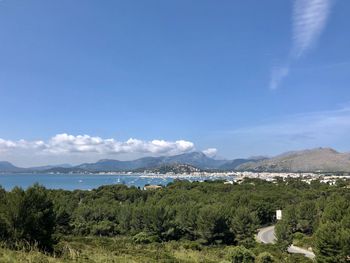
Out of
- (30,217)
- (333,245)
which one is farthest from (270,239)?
(30,217)

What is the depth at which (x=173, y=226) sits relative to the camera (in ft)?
142

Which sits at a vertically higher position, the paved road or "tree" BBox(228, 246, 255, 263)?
"tree" BBox(228, 246, 255, 263)

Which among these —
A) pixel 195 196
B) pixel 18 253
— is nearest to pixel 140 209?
pixel 195 196

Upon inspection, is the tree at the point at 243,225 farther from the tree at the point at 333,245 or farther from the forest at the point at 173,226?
the tree at the point at 333,245

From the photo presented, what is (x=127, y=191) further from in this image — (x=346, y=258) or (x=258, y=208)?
(x=346, y=258)

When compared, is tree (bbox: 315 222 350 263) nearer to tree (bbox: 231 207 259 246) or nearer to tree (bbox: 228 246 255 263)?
tree (bbox: 228 246 255 263)

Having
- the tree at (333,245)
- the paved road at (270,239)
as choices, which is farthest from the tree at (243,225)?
the tree at (333,245)

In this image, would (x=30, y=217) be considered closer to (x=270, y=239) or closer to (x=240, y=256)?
(x=240, y=256)

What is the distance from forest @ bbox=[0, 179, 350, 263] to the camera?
15.5 m

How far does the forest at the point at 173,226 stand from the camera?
1554cm

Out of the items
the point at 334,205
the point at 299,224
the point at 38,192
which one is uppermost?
the point at 38,192

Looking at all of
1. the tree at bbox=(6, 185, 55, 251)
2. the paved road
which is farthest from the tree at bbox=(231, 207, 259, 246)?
the tree at bbox=(6, 185, 55, 251)

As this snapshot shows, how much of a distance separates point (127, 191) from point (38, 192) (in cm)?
5319

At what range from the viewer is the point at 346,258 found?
24.6 meters
